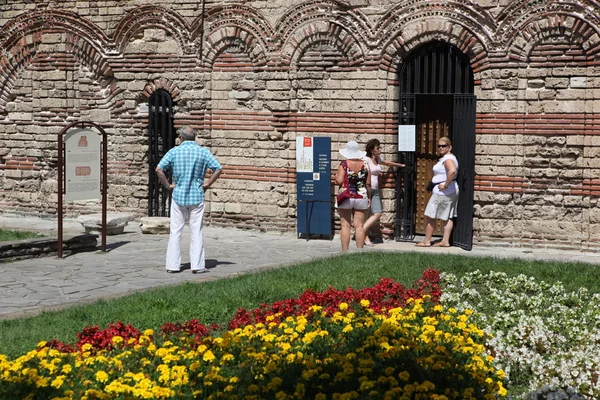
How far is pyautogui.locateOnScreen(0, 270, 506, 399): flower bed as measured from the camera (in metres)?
5.91

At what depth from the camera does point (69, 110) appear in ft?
59.5

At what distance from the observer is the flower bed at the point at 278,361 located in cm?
591

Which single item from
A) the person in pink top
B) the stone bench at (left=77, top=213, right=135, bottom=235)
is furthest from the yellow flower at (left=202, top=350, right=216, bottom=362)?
the stone bench at (left=77, top=213, right=135, bottom=235)

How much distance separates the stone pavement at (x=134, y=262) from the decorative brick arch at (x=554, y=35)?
2819 millimetres

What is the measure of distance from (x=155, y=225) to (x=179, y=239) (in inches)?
172

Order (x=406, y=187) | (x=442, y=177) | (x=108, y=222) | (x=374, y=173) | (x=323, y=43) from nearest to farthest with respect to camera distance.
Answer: (x=442, y=177) < (x=374, y=173) < (x=406, y=187) < (x=108, y=222) < (x=323, y=43)

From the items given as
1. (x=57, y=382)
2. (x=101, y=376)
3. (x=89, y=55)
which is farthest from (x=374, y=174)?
(x=57, y=382)

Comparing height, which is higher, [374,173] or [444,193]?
[374,173]

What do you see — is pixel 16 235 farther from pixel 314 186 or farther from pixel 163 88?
pixel 314 186

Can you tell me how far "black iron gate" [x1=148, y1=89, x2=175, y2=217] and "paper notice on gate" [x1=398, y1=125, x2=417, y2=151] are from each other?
414cm

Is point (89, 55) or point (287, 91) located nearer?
point (287, 91)

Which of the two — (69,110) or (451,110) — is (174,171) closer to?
(451,110)

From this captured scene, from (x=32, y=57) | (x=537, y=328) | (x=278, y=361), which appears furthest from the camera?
(x=32, y=57)

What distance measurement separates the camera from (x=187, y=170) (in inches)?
469
